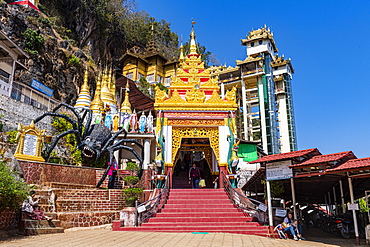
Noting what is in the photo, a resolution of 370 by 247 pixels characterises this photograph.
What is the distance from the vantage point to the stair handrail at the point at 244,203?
1024 centimetres

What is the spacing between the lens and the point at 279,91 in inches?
1722

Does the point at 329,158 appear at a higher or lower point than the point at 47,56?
lower

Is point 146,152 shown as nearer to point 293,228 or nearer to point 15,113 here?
point 15,113

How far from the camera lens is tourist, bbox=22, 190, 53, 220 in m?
8.77

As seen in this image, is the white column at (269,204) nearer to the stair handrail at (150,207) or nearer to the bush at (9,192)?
the stair handrail at (150,207)

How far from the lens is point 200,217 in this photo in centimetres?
1052

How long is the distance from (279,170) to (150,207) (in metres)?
4.71

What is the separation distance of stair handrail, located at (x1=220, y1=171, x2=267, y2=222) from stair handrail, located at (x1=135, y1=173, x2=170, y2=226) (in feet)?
8.74

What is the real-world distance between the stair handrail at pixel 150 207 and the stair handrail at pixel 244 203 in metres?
2.66

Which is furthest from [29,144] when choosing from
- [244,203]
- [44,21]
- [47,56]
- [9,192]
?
[44,21]

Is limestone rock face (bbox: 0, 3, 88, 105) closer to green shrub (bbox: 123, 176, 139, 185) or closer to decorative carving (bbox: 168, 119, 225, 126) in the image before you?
green shrub (bbox: 123, 176, 139, 185)

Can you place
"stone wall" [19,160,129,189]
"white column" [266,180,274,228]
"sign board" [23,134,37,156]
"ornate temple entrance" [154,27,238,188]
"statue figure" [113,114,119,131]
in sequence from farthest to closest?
"statue figure" [113,114,119,131], "ornate temple entrance" [154,27,238,188], "sign board" [23,134,37,156], "stone wall" [19,160,129,189], "white column" [266,180,274,228]

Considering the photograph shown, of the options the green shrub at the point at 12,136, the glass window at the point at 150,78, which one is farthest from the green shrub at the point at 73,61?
the green shrub at the point at 12,136

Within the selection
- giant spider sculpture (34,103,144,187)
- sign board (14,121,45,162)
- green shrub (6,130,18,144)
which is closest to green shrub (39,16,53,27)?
giant spider sculpture (34,103,144,187)
